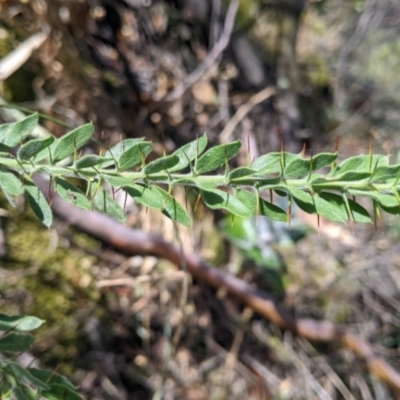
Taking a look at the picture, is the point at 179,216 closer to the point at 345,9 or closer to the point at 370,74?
the point at 370,74

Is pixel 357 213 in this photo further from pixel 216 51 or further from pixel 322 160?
pixel 216 51

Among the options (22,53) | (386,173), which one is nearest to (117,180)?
(386,173)

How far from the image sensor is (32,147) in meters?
0.70

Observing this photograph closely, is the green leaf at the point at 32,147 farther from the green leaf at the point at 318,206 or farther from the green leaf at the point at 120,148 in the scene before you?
the green leaf at the point at 318,206

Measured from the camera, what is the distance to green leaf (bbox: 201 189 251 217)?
67 cm

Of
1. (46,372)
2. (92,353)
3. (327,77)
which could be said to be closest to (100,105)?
(92,353)

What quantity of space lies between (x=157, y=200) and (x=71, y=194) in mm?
129

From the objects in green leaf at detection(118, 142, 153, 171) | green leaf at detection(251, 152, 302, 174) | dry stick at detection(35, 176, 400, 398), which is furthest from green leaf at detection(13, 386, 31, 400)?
dry stick at detection(35, 176, 400, 398)

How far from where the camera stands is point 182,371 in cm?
185

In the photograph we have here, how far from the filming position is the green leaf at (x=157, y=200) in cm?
67

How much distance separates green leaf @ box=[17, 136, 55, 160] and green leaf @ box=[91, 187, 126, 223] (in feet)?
0.33

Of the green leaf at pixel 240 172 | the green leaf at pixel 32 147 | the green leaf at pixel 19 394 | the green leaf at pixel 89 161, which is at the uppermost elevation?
the green leaf at pixel 32 147

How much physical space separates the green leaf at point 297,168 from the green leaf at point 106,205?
237 mm

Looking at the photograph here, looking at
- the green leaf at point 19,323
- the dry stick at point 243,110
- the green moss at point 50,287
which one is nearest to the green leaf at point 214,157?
the green leaf at point 19,323
